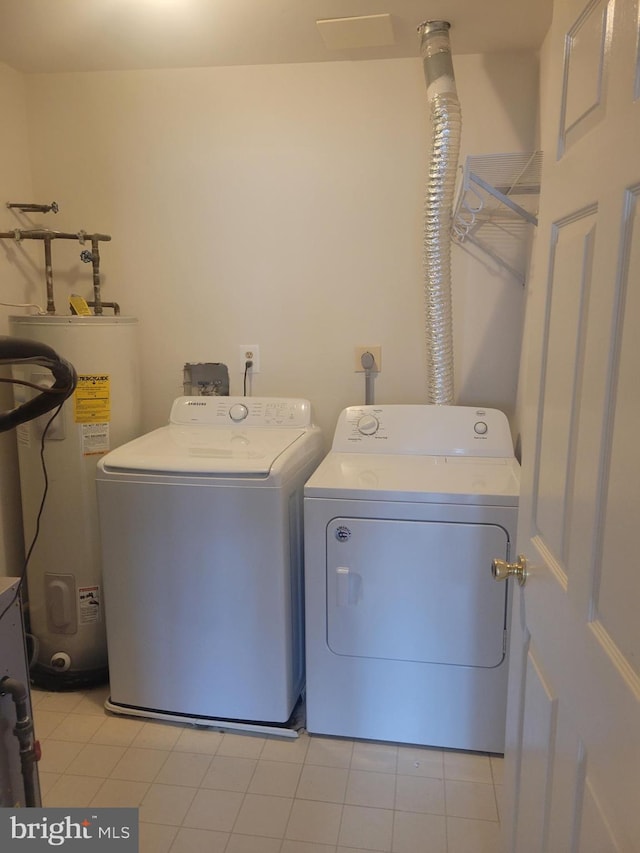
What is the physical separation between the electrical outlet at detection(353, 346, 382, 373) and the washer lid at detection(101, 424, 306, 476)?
14.6 inches

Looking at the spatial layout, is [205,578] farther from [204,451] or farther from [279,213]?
[279,213]

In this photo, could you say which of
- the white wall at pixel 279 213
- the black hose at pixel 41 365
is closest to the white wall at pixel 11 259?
the white wall at pixel 279 213

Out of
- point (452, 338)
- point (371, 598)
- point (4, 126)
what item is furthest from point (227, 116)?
point (371, 598)

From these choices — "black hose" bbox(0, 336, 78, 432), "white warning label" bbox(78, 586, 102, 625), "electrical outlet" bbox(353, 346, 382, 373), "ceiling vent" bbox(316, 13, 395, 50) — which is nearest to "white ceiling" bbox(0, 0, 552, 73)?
"ceiling vent" bbox(316, 13, 395, 50)

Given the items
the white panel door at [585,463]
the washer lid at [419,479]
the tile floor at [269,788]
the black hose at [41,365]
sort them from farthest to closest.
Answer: the washer lid at [419,479] → the tile floor at [269,788] → the black hose at [41,365] → the white panel door at [585,463]

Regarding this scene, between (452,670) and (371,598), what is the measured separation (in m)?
0.33

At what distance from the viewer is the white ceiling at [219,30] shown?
187 centimetres

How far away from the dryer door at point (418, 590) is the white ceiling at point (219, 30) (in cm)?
154

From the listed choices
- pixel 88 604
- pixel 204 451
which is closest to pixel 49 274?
pixel 204 451

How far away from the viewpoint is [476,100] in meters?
2.26

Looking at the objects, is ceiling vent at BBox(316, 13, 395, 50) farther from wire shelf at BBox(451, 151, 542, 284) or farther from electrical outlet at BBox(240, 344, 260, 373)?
electrical outlet at BBox(240, 344, 260, 373)

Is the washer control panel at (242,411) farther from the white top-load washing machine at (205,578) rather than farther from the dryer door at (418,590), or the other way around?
the dryer door at (418,590)

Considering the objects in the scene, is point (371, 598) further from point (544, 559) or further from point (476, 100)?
point (476, 100)

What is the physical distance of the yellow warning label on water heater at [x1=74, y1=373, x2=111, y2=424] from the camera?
2209 mm
